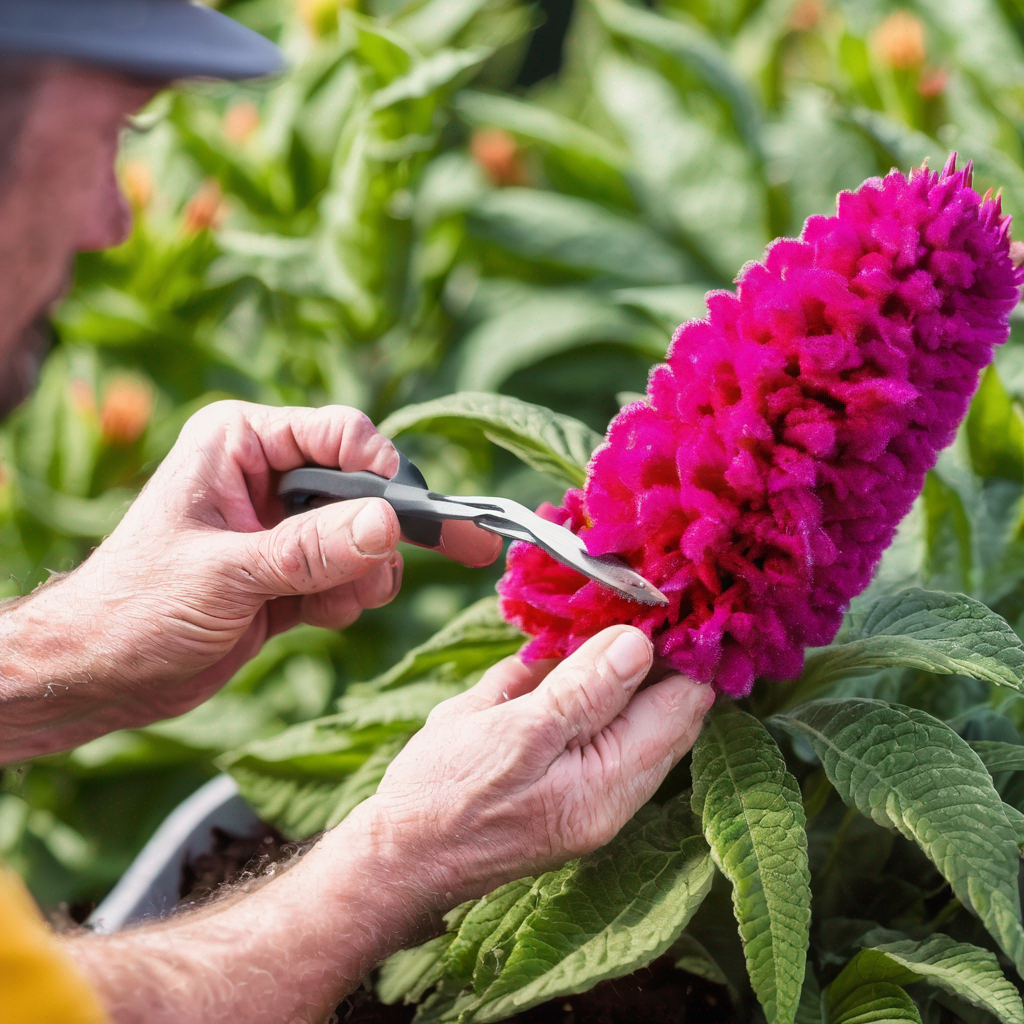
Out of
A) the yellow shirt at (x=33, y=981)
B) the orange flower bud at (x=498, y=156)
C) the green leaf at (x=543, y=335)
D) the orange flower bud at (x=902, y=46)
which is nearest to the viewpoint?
the yellow shirt at (x=33, y=981)

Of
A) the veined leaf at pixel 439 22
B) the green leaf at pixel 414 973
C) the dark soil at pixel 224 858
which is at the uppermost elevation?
the veined leaf at pixel 439 22

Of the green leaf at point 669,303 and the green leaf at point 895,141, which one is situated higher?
the green leaf at point 895,141

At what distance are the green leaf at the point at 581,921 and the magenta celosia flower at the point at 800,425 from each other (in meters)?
0.11

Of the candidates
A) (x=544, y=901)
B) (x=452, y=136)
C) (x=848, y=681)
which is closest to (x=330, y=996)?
(x=544, y=901)

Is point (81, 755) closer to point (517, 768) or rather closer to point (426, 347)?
point (426, 347)

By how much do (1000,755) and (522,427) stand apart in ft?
1.18

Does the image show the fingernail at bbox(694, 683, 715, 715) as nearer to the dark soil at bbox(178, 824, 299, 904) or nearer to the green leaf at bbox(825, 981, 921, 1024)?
the green leaf at bbox(825, 981, 921, 1024)

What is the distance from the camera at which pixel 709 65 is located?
1.21m

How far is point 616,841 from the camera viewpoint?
61 centimetres

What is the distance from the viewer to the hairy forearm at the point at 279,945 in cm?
47

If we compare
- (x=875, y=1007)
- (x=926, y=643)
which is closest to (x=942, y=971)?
(x=875, y=1007)

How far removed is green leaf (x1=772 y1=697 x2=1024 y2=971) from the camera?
1.53ft

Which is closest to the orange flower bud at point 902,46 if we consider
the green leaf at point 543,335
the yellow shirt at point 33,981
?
the green leaf at point 543,335

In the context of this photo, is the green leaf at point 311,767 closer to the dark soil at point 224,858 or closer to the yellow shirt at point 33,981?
the dark soil at point 224,858
